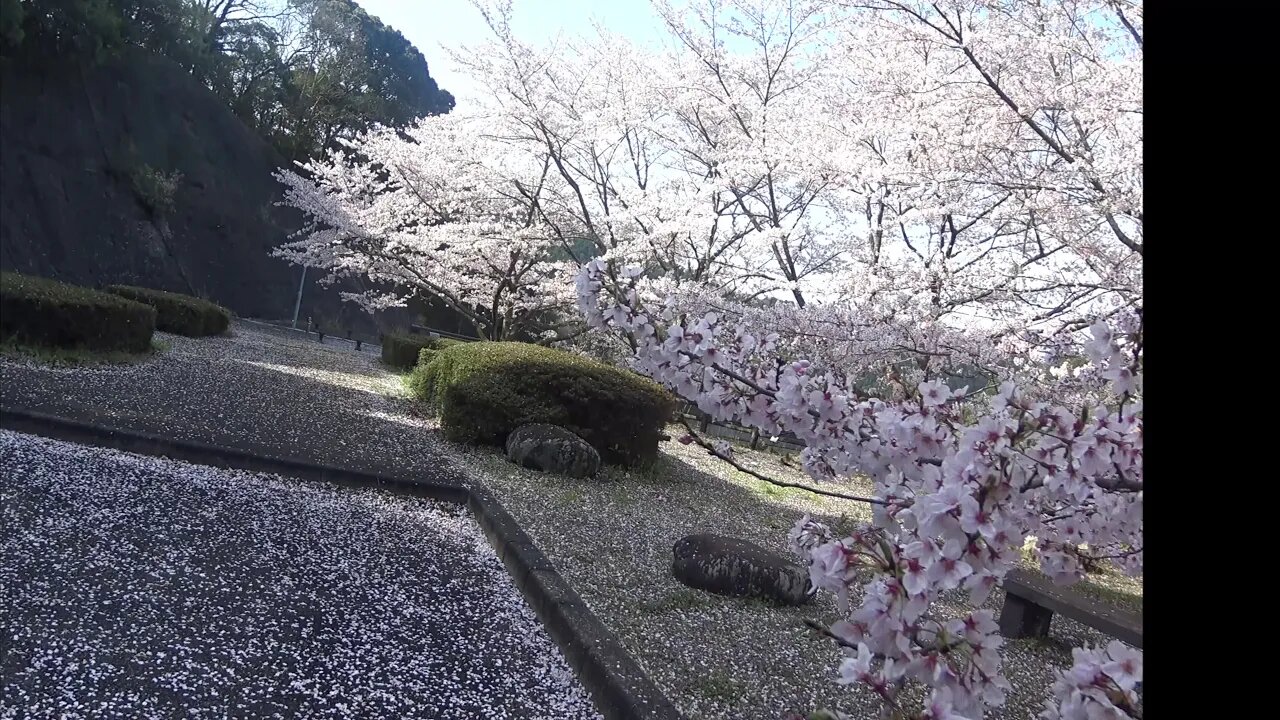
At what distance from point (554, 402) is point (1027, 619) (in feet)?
12.2

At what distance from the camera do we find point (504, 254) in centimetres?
1088

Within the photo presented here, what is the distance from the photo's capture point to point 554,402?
632cm

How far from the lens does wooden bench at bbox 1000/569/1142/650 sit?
3.37 metres

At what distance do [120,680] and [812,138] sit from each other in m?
7.84

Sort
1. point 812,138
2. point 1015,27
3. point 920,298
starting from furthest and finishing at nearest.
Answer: point 812,138, point 920,298, point 1015,27

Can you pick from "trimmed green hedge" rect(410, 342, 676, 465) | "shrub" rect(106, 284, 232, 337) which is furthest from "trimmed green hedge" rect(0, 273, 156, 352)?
"shrub" rect(106, 284, 232, 337)

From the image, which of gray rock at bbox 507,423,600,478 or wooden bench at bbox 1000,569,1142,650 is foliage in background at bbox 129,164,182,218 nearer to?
gray rock at bbox 507,423,600,478

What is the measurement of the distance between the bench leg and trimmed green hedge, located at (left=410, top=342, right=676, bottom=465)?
331 centimetres

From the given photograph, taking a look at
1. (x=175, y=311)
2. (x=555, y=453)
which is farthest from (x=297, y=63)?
(x=555, y=453)

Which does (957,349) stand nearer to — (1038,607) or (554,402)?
(1038,607)

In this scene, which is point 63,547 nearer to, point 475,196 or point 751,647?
point 751,647

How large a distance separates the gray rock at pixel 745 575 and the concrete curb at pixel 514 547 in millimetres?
685

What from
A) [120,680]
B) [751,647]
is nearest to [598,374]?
[751,647]

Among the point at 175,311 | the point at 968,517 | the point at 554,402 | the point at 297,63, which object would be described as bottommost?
the point at 175,311
